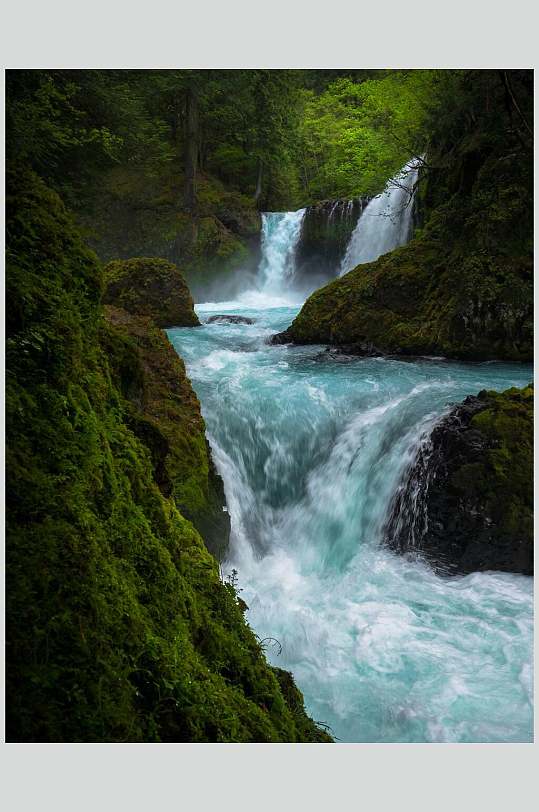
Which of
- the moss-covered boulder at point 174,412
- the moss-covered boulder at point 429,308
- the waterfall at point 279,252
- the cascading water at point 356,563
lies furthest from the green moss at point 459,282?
the waterfall at point 279,252

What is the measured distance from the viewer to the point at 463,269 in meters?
9.59

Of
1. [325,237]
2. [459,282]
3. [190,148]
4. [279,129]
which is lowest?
[459,282]

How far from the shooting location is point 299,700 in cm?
306

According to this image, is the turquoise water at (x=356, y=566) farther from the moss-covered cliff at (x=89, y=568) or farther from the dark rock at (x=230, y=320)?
the dark rock at (x=230, y=320)

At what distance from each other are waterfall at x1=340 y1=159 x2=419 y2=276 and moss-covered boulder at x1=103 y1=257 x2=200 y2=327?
618 centimetres

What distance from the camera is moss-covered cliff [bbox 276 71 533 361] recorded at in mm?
8125

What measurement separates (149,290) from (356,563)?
842cm

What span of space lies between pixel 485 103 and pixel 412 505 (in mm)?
5679

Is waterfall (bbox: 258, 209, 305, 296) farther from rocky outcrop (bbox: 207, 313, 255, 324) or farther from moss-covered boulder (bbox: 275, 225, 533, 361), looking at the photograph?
moss-covered boulder (bbox: 275, 225, 533, 361)

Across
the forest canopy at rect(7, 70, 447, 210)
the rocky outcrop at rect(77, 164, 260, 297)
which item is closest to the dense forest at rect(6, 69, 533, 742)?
the forest canopy at rect(7, 70, 447, 210)

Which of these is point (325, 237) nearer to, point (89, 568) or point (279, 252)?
point (279, 252)

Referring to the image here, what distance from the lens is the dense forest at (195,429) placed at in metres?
1.77

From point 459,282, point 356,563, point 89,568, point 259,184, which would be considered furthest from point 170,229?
point 89,568

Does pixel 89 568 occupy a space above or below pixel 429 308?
below
